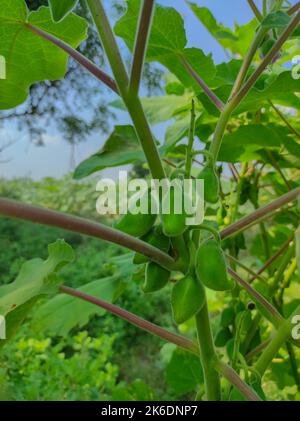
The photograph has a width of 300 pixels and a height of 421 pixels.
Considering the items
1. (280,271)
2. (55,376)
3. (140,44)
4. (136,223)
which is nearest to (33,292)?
(136,223)

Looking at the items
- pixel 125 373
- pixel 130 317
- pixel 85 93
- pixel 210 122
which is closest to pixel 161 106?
pixel 210 122

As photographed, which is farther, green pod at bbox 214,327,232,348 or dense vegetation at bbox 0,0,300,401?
green pod at bbox 214,327,232,348

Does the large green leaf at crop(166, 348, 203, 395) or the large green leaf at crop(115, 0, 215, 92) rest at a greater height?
the large green leaf at crop(115, 0, 215, 92)

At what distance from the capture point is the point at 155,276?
44cm

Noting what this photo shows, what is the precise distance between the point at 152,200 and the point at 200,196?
0.12 ft

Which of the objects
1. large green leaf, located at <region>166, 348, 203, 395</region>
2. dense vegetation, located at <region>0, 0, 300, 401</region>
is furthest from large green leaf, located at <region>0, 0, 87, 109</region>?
large green leaf, located at <region>166, 348, 203, 395</region>

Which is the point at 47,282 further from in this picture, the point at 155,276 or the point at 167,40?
the point at 167,40

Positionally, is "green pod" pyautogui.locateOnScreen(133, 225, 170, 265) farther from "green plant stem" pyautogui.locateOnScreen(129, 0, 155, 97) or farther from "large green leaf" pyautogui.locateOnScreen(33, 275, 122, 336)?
"large green leaf" pyautogui.locateOnScreen(33, 275, 122, 336)

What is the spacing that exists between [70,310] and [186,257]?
0.37m

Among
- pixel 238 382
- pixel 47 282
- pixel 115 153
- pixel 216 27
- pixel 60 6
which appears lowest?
pixel 238 382

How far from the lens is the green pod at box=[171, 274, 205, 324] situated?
0.43 m

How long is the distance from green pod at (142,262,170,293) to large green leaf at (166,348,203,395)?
402mm

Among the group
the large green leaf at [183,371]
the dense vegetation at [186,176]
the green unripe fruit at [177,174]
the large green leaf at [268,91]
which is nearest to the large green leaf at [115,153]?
the dense vegetation at [186,176]

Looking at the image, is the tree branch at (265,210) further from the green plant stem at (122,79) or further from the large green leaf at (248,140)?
the large green leaf at (248,140)
